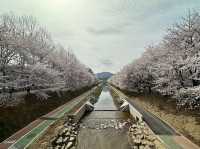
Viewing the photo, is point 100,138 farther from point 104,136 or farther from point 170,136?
point 170,136

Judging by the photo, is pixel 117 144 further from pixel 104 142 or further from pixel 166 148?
pixel 166 148

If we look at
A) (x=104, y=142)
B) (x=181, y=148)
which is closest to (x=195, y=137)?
(x=181, y=148)

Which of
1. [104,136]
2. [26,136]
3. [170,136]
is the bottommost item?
[104,136]

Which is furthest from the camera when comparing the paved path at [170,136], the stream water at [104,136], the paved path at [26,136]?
the stream water at [104,136]

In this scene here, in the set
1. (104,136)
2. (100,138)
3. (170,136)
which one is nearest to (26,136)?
(100,138)

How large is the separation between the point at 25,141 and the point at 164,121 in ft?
38.7

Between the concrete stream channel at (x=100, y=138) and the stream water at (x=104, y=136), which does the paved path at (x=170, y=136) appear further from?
the stream water at (x=104, y=136)

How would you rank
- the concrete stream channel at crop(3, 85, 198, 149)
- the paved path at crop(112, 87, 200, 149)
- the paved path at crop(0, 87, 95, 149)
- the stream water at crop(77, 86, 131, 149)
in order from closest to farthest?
the paved path at crop(112, 87, 200, 149)
the paved path at crop(0, 87, 95, 149)
the concrete stream channel at crop(3, 85, 198, 149)
the stream water at crop(77, 86, 131, 149)

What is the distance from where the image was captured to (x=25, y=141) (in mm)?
11961

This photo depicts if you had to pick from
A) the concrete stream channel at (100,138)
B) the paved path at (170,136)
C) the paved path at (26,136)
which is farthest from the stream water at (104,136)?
the paved path at (26,136)

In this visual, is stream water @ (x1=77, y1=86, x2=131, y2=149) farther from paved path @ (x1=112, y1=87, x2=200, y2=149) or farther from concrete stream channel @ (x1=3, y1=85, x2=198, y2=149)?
paved path @ (x1=112, y1=87, x2=200, y2=149)

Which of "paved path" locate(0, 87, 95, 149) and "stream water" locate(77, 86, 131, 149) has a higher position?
"paved path" locate(0, 87, 95, 149)

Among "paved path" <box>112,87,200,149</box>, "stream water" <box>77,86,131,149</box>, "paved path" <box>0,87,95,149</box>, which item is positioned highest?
"paved path" <box>112,87,200,149</box>

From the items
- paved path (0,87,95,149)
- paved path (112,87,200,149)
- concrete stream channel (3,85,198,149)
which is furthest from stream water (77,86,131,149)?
paved path (0,87,95,149)
